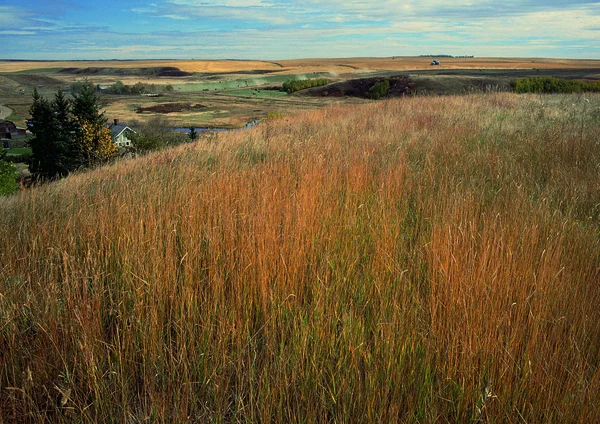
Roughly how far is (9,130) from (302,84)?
6887 centimetres

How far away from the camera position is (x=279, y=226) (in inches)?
116

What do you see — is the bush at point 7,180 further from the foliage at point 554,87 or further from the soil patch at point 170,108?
the soil patch at point 170,108

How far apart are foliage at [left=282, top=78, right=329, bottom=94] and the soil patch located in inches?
938

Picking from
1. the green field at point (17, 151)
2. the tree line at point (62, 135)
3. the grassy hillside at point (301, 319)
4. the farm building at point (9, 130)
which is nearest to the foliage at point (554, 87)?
the grassy hillside at point (301, 319)

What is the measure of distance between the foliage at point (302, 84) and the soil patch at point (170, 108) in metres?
23.8

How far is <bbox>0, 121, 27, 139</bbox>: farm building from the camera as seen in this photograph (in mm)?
82875

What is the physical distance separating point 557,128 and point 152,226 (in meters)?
7.58

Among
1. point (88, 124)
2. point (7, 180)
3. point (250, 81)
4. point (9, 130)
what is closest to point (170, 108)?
point (9, 130)

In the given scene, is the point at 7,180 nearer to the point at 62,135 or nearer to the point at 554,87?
the point at 62,135

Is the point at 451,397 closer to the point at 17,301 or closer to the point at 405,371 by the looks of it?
the point at 405,371

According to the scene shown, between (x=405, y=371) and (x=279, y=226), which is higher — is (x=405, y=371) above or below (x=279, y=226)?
below

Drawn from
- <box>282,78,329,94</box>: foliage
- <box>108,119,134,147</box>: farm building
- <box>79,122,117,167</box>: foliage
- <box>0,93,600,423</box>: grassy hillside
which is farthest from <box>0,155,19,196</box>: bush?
<box>282,78,329,94</box>: foliage

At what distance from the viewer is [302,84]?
108 meters

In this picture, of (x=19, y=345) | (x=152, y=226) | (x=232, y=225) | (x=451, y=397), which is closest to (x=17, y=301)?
(x=19, y=345)
